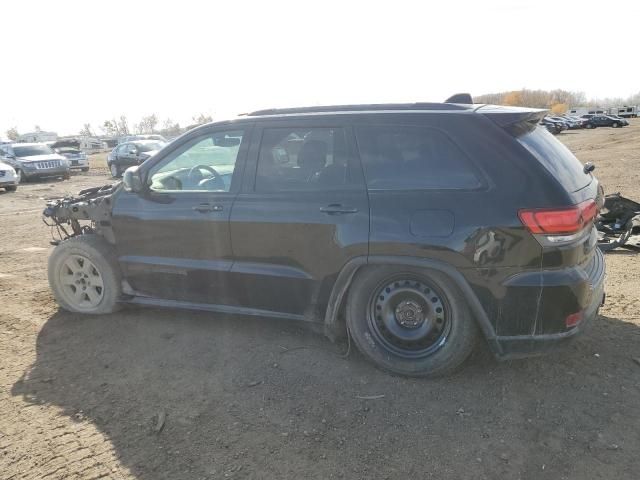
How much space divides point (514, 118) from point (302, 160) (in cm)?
147

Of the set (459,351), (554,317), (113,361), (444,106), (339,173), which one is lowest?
(113,361)

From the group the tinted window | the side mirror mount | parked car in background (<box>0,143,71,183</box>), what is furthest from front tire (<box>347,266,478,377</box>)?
parked car in background (<box>0,143,71,183</box>)

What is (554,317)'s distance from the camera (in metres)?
2.94

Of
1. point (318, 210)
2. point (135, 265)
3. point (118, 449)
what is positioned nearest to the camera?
point (118, 449)

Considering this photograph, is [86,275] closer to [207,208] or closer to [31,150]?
[207,208]

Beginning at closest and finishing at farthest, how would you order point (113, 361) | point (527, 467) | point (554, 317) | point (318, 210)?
point (527, 467), point (554, 317), point (318, 210), point (113, 361)

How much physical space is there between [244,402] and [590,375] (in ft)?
→ 7.58

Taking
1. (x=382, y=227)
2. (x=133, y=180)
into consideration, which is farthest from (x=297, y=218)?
(x=133, y=180)

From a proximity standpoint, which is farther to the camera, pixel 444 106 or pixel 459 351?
pixel 444 106

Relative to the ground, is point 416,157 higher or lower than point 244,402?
higher

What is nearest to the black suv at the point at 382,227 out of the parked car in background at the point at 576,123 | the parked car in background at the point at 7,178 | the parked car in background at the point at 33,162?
the parked car in background at the point at 7,178

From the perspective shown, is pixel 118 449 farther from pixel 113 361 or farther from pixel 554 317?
pixel 554 317

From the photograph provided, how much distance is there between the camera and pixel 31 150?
20.4 metres

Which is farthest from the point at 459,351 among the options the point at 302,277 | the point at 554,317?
the point at 302,277
